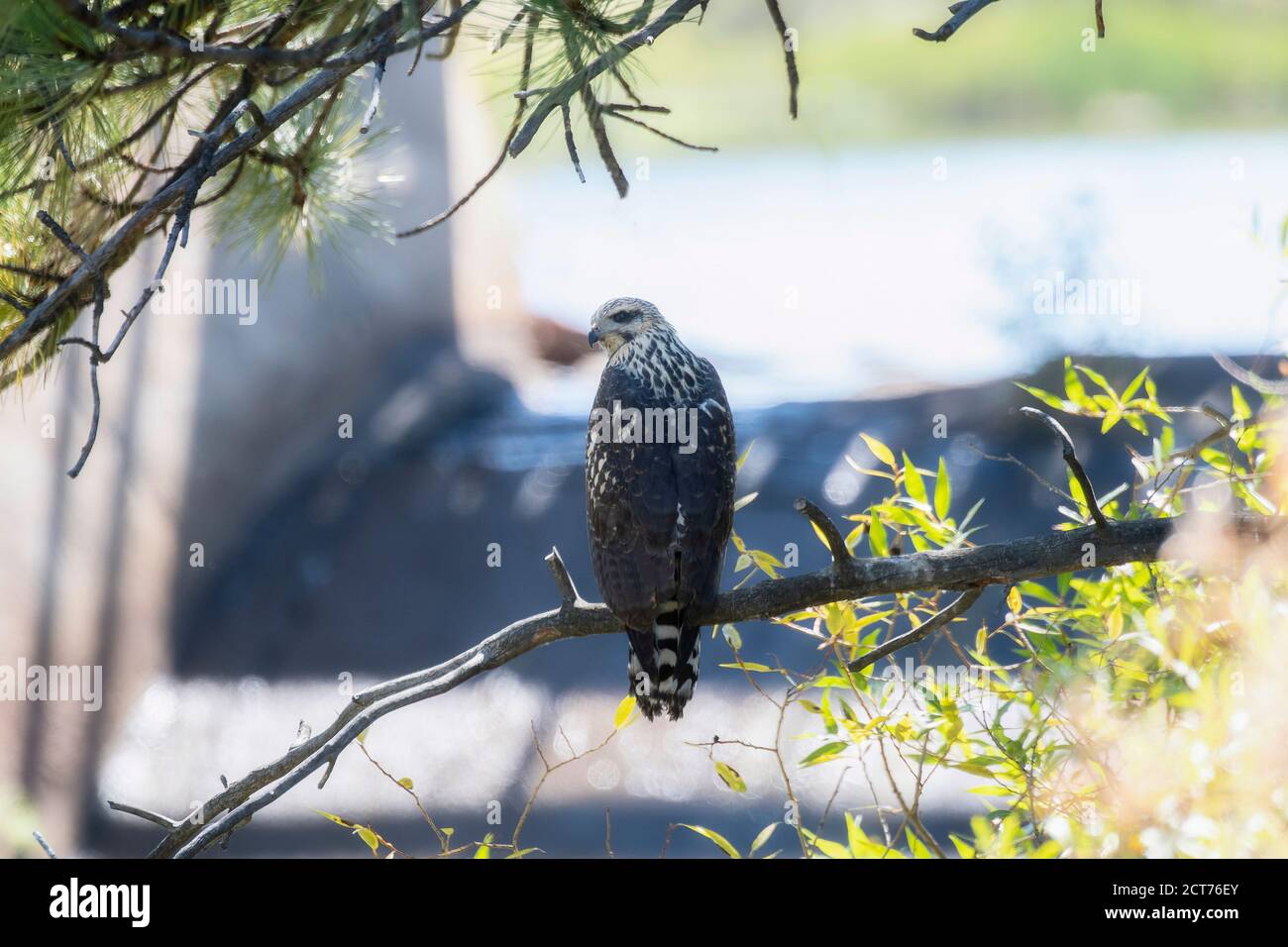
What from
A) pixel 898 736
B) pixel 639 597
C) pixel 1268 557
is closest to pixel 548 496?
pixel 639 597

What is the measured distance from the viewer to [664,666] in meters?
2.39

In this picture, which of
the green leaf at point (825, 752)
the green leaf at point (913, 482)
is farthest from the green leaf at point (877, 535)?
the green leaf at point (825, 752)

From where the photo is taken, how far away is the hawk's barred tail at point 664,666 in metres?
2.38

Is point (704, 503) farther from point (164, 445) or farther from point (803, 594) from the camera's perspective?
point (164, 445)

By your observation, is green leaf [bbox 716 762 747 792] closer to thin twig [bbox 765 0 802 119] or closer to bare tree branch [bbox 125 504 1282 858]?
bare tree branch [bbox 125 504 1282 858]

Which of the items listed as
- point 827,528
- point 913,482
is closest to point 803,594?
point 827,528

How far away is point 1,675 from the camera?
4.66 metres

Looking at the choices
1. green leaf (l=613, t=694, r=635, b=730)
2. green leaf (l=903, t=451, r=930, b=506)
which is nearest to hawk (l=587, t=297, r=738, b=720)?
green leaf (l=613, t=694, r=635, b=730)

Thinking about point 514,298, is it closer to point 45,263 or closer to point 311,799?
point 311,799

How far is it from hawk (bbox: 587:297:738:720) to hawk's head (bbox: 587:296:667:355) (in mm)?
169

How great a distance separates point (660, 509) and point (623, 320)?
0.60 meters

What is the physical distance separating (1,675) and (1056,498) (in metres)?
4.48

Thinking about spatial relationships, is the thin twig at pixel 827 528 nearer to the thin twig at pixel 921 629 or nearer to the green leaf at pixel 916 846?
the thin twig at pixel 921 629

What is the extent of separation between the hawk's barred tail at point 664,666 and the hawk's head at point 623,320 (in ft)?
2.49
